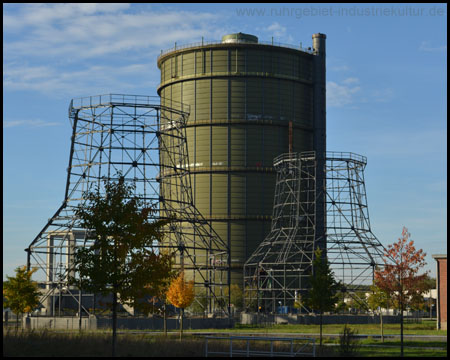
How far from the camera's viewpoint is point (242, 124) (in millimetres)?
95688

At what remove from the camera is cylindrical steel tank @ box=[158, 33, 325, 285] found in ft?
310

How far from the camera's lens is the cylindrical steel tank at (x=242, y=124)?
9438 cm

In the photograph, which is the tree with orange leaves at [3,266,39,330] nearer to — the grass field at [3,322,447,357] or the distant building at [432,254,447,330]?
the grass field at [3,322,447,357]

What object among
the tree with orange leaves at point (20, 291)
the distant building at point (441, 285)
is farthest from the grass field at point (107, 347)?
the distant building at point (441, 285)

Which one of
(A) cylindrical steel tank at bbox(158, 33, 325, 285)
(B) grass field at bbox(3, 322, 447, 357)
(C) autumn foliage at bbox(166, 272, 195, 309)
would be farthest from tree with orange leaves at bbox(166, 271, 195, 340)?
(A) cylindrical steel tank at bbox(158, 33, 325, 285)

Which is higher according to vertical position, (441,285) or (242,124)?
(242,124)

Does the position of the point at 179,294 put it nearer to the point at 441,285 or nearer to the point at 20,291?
the point at 20,291

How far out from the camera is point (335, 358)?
2889 cm

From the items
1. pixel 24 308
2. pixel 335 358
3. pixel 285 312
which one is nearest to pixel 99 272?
pixel 335 358

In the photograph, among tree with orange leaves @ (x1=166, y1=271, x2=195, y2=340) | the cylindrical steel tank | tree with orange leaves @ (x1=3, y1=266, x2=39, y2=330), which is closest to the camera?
tree with orange leaves @ (x1=166, y1=271, x2=195, y2=340)

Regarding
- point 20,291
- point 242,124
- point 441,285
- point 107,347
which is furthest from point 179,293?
point 242,124

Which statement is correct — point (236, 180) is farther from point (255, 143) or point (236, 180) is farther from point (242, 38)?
point (242, 38)

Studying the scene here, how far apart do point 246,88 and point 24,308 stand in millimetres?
45913

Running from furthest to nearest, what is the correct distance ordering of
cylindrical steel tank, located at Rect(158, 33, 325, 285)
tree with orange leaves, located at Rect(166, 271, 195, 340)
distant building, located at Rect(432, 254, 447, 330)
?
cylindrical steel tank, located at Rect(158, 33, 325, 285)
distant building, located at Rect(432, 254, 447, 330)
tree with orange leaves, located at Rect(166, 271, 195, 340)
